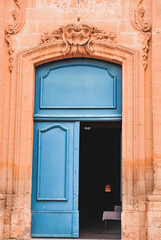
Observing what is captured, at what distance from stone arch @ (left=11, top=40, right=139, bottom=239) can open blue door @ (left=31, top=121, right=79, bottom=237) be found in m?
0.22

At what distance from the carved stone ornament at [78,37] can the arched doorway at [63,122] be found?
360 mm

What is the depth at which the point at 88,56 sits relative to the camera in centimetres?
877

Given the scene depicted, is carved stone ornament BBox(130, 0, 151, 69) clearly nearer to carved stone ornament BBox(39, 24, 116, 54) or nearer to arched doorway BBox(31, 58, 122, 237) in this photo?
carved stone ornament BBox(39, 24, 116, 54)

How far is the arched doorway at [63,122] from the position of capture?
8375 mm

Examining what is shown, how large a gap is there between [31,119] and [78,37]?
1.84 metres

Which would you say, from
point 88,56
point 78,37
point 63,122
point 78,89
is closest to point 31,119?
point 63,122

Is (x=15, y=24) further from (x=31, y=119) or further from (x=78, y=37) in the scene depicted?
(x=31, y=119)

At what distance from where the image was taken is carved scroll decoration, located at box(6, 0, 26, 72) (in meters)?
8.66

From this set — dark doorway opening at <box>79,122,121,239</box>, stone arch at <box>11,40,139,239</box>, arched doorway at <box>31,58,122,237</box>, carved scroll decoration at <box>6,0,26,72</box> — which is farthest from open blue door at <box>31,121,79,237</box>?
dark doorway opening at <box>79,122,121,239</box>

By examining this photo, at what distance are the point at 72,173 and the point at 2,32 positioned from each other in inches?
122

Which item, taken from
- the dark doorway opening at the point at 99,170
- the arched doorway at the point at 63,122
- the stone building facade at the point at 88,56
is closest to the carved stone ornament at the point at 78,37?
the stone building facade at the point at 88,56

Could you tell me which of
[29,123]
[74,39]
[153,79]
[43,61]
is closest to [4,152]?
[29,123]

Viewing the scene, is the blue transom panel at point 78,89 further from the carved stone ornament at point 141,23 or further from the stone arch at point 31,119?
the carved stone ornament at point 141,23

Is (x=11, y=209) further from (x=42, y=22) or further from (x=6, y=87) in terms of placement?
(x=42, y=22)
